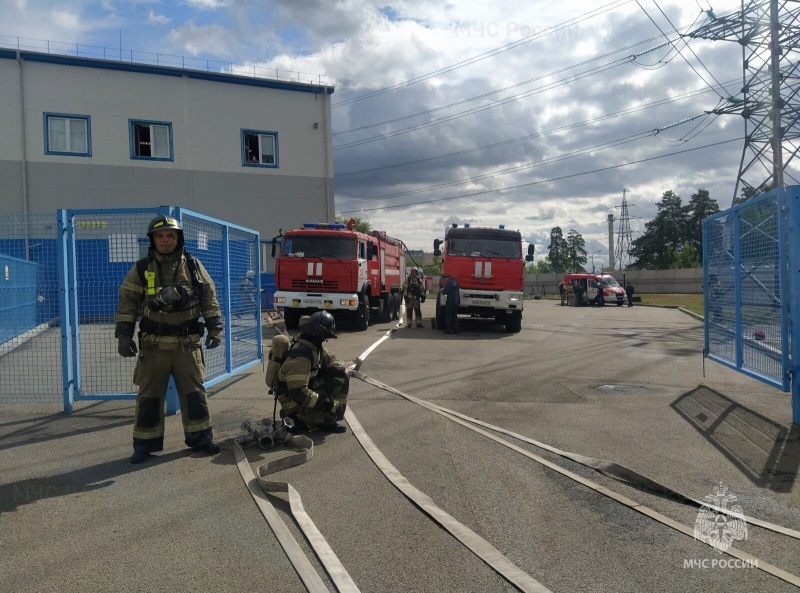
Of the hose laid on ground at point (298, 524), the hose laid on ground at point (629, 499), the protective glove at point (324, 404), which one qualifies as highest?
the protective glove at point (324, 404)

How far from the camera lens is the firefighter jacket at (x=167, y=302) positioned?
5.54 m

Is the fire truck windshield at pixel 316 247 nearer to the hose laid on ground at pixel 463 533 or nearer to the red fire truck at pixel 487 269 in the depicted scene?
the red fire truck at pixel 487 269

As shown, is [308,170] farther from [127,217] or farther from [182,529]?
[182,529]

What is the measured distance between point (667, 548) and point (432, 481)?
5.98ft

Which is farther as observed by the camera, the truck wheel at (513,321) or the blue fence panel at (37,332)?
the truck wheel at (513,321)

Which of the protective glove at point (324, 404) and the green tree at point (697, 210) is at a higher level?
the green tree at point (697, 210)

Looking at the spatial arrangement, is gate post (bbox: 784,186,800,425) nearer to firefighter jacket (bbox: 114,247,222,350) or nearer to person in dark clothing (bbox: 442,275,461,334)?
firefighter jacket (bbox: 114,247,222,350)

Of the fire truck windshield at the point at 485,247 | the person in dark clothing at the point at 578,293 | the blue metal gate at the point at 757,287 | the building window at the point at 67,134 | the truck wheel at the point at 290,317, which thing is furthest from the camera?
the person in dark clothing at the point at 578,293

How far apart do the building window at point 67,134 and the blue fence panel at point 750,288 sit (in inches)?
974

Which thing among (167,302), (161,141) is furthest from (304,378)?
(161,141)

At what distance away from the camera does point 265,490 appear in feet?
15.7

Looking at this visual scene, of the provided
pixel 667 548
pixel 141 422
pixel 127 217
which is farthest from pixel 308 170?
pixel 667 548

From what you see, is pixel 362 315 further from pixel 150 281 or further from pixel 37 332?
pixel 150 281

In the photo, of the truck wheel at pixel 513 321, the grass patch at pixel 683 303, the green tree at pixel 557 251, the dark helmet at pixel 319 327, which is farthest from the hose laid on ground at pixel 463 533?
the green tree at pixel 557 251
